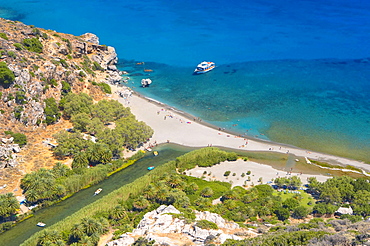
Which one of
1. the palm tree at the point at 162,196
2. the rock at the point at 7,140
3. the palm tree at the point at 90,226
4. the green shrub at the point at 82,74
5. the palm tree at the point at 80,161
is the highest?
the green shrub at the point at 82,74

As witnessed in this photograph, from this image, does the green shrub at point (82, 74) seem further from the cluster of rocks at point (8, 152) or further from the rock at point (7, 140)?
the cluster of rocks at point (8, 152)

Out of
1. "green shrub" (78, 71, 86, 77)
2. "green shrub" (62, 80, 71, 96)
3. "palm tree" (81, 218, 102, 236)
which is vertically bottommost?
"palm tree" (81, 218, 102, 236)

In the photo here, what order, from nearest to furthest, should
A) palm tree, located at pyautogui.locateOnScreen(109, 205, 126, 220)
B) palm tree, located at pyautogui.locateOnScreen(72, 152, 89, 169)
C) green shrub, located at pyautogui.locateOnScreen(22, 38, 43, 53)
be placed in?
1. palm tree, located at pyautogui.locateOnScreen(109, 205, 126, 220)
2. palm tree, located at pyautogui.locateOnScreen(72, 152, 89, 169)
3. green shrub, located at pyautogui.locateOnScreen(22, 38, 43, 53)

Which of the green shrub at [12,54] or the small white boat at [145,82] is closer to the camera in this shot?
the green shrub at [12,54]

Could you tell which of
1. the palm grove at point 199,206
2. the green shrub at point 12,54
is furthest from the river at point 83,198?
the green shrub at point 12,54

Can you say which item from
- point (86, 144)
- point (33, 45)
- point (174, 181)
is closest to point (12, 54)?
point (33, 45)

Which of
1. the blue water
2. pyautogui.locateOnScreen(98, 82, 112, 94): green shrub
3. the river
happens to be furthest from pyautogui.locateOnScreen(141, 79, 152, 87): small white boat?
the river

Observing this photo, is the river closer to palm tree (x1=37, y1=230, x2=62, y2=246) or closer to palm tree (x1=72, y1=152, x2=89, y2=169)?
palm tree (x1=72, y1=152, x2=89, y2=169)
